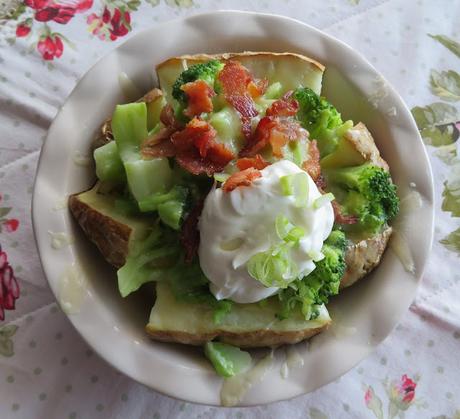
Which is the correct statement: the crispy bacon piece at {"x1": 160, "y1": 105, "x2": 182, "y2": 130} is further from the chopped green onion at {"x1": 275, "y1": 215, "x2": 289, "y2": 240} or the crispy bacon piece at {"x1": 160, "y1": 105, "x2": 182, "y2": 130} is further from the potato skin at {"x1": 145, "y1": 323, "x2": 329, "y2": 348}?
the potato skin at {"x1": 145, "y1": 323, "x2": 329, "y2": 348}

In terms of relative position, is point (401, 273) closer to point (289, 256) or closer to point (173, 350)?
point (289, 256)

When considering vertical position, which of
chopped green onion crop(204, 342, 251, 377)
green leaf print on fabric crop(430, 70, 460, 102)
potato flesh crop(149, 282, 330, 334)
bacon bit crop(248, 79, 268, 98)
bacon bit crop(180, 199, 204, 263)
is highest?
bacon bit crop(248, 79, 268, 98)

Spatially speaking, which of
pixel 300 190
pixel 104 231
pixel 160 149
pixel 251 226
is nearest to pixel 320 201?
pixel 300 190

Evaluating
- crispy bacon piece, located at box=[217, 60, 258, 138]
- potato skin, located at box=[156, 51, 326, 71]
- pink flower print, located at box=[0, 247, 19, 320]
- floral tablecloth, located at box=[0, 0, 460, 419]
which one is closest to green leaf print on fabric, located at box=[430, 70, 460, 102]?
floral tablecloth, located at box=[0, 0, 460, 419]

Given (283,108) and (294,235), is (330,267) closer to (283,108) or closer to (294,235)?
(294,235)

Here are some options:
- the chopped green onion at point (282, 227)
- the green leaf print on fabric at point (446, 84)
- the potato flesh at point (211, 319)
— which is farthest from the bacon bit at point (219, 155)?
the green leaf print on fabric at point (446, 84)

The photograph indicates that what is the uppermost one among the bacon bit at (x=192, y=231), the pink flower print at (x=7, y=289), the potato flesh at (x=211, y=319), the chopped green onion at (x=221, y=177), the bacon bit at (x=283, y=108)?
the bacon bit at (x=283, y=108)

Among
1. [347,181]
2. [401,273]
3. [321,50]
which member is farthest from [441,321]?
[321,50]

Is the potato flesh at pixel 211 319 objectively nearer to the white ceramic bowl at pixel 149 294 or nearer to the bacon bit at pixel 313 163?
the white ceramic bowl at pixel 149 294
